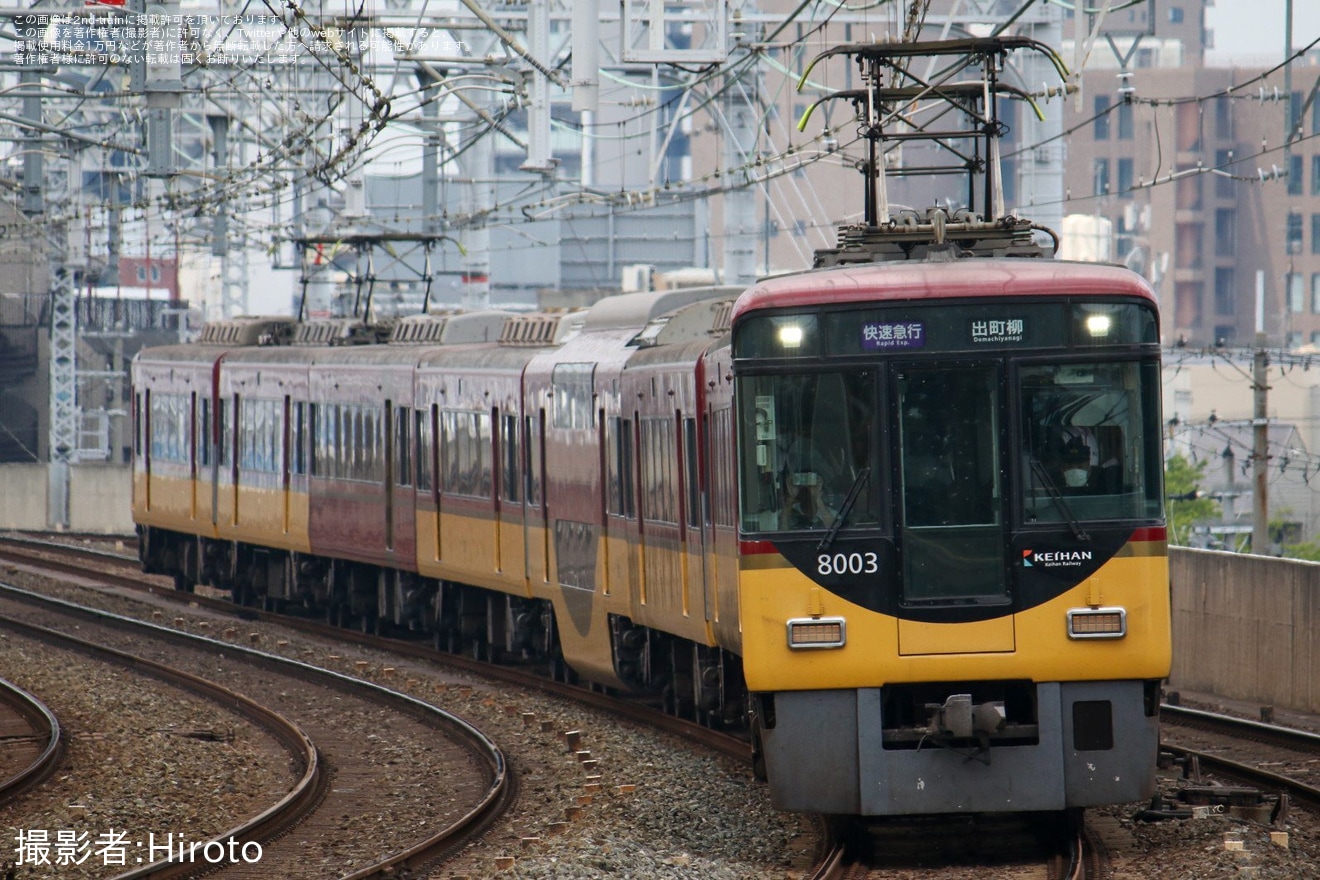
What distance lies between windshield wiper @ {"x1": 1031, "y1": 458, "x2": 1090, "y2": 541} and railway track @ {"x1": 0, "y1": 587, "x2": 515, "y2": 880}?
3.22m

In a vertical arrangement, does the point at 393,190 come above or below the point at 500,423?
above

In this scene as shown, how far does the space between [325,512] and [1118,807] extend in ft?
44.9

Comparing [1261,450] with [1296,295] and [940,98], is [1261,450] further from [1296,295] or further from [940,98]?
[1296,295]

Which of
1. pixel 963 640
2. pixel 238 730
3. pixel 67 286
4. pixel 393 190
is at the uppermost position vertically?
pixel 393 190

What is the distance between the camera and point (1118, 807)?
1080cm

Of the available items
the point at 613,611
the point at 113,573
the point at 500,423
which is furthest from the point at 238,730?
the point at 113,573

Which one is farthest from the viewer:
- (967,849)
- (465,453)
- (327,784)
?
(465,453)

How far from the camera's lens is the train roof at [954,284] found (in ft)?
31.2

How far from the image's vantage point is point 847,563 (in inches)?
372

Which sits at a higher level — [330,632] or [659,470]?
[659,470]

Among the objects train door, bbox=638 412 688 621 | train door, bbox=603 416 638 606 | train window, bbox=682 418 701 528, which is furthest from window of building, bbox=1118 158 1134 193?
train window, bbox=682 418 701 528

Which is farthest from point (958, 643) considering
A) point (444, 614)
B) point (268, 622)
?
point (268, 622)

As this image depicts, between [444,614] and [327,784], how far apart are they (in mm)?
8219

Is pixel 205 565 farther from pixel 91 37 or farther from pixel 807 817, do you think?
pixel 807 817
